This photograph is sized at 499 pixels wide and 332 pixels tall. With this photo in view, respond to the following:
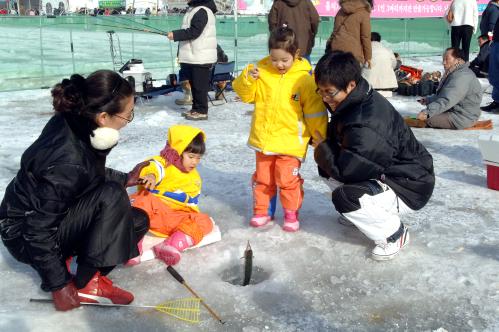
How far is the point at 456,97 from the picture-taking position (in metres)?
6.35

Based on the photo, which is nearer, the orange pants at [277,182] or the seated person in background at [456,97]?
the orange pants at [277,182]

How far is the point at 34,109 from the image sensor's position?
25.9ft

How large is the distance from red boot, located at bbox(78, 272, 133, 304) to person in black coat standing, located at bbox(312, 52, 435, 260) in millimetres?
1331

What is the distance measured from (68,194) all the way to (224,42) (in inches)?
Answer: 526

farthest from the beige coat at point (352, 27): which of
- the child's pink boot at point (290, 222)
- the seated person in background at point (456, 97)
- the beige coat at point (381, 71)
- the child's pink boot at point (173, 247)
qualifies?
the child's pink boot at point (173, 247)

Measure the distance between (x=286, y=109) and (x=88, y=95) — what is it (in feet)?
4.57

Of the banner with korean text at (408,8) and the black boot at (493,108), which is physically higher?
the banner with korean text at (408,8)

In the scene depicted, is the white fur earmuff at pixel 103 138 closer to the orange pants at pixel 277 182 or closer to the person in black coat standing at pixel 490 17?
the orange pants at pixel 277 182

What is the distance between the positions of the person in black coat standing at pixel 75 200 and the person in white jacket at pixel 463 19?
935 cm

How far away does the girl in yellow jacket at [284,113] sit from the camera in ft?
11.5

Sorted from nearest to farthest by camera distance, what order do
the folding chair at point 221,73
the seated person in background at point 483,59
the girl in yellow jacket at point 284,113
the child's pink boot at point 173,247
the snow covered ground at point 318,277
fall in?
the snow covered ground at point 318,277 → the child's pink boot at point 173,247 → the girl in yellow jacket at point 284,113 → the folding chair at point 221,73 → the seated person in background at point 483,59

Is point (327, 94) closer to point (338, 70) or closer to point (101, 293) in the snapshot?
point (338, 70)

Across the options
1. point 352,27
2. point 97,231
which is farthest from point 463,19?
point 97,231

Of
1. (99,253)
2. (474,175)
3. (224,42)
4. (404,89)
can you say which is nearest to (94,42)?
(224,42)
